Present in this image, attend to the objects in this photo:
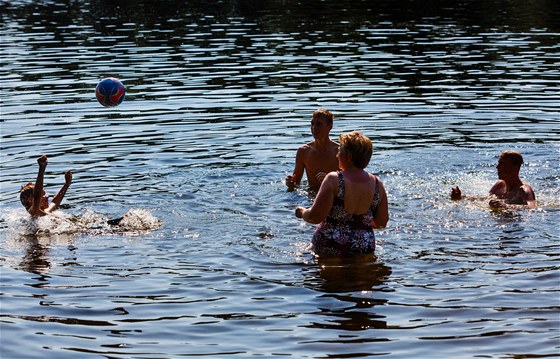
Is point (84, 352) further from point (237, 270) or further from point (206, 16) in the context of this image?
point (206, 16)

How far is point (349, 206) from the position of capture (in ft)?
38.3

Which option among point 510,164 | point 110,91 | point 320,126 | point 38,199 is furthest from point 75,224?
point 510,164

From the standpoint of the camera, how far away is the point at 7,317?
1036 cm

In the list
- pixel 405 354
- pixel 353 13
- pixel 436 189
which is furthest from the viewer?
pixel 353 13

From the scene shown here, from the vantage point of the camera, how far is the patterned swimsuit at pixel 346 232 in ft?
38.8

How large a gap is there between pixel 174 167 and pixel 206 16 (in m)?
25.0

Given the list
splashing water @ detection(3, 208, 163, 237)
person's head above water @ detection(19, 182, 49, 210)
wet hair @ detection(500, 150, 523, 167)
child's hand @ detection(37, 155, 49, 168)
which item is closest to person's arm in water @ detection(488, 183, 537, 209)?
wet hair @ detection(500, 150, 523, 167)

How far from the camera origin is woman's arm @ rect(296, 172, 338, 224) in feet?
37.8

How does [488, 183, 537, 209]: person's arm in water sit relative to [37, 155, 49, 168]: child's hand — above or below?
below

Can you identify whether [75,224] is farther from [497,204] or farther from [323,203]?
[497,204]

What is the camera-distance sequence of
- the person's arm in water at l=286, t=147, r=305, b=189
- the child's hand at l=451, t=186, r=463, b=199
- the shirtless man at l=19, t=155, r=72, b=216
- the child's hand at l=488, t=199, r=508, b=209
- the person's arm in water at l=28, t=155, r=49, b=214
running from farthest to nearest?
the person's arm in water at l=286, t=147, r=305, b=189
the child's hand at l=451, t=186, r=463, b=199
the child's hand at l=488, t=199, r=508, b=209
the shirtless man at l=19, t=155, r=72, b=216
the person's arm in water at l=28, t=155, r=49, b=214

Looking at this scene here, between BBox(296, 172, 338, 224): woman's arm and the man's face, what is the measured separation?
14.8 feet

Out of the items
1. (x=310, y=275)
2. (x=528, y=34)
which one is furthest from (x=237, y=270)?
(x=528, y=34)

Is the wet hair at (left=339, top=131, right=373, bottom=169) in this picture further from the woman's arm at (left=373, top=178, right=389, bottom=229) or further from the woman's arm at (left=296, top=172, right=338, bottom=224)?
the woman's arm at (left=373, top=178, right=389, bottom=229)
